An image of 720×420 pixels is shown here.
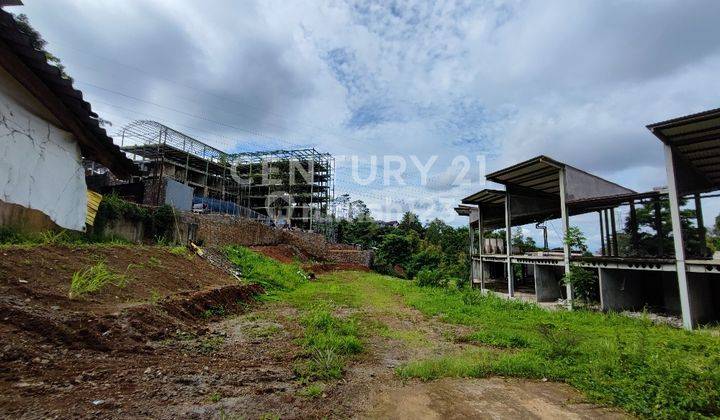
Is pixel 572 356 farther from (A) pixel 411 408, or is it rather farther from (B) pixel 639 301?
(B) pixel 639 301

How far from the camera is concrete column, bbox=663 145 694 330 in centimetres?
899

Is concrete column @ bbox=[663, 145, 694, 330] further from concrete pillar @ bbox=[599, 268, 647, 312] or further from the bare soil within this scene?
the bare soil

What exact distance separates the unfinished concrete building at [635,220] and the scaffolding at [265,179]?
108ft

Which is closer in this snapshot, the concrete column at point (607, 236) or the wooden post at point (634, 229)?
the wooden post at point (634, 229)

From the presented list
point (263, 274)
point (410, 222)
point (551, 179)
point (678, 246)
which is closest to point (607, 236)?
point (551, 179)

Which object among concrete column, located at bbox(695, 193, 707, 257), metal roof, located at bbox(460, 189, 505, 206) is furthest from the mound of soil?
concrete column, located at bbox(695, 193, 707, 257)

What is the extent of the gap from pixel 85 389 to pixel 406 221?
44.9 metres

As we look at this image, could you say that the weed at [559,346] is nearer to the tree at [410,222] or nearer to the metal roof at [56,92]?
the metal roof at [56,92]

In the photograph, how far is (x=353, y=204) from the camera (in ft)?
172

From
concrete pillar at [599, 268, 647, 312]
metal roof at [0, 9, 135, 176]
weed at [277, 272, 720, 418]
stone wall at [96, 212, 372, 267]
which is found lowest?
weed at [277, 272, 720, 418]

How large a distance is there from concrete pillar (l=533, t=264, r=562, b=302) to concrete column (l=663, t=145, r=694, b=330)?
5871mm

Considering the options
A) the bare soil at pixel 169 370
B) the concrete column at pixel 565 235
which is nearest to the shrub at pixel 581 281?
the concrete column at pixel 565 235

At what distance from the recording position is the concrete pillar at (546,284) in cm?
1497

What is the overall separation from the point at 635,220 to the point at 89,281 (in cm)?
1790
